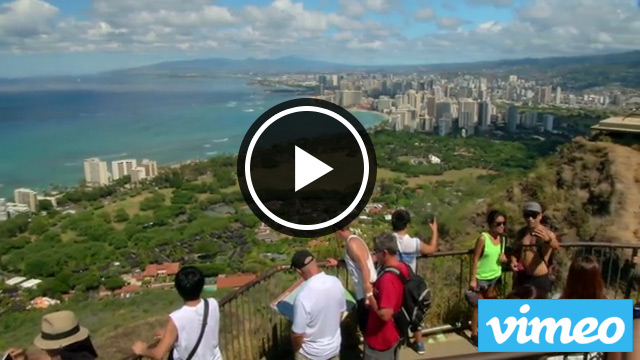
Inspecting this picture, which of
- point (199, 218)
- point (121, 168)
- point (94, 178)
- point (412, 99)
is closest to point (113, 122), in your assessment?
point (94, 178)

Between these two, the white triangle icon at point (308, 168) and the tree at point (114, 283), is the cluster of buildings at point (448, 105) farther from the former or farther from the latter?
the white triangle icon at point (308, 168)

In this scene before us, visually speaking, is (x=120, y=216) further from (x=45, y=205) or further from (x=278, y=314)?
(x=278, y=314)

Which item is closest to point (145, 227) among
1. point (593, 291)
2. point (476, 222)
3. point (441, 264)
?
point (476, 222)

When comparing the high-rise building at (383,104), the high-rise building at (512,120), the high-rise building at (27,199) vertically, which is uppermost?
the high-rise building at (383,104)

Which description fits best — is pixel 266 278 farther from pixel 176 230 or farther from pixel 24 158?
pixel 24 158

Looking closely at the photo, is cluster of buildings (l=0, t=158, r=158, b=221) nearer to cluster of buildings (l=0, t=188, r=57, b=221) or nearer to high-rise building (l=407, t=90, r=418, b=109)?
cluster of buildings (l=0, t=188, r=57, b=221)

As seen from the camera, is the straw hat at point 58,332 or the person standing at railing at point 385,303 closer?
the straw hat at point 58,332

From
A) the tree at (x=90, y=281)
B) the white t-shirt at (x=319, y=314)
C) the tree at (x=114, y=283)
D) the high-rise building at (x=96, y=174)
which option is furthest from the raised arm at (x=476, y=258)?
the high-rise building at (x=96, y=174)

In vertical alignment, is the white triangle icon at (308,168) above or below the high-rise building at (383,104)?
above
